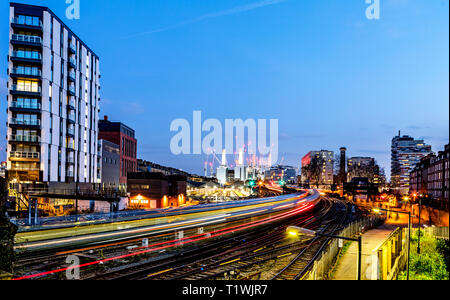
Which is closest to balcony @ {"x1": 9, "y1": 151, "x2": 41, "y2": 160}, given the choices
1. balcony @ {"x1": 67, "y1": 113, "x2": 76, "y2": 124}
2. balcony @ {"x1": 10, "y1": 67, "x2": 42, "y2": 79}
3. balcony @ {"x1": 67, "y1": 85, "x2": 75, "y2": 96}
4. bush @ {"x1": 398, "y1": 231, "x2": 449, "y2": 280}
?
balcony @ {"x1": 67, "y1": 113, "x2": 76, "y2": 124}

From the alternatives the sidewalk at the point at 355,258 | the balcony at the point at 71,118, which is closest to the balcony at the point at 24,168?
the balcony at the point at 71,118

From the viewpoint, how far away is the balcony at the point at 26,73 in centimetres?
4675

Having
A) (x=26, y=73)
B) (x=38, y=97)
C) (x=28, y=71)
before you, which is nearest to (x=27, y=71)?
(x=28, y=71)

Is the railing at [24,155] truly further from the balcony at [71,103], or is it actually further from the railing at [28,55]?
the railing at [28,55]

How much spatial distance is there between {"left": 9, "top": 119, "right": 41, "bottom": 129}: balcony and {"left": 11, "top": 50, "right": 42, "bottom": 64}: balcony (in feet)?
26.5

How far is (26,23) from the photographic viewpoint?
4734 centimetres

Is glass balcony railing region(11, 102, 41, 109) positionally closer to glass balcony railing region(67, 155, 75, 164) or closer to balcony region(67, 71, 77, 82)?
balcony region(67, 71, 77, 82)

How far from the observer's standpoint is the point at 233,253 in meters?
22.6

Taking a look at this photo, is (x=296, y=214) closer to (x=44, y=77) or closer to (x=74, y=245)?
(x=74, y=245)

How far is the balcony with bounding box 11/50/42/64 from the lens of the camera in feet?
153

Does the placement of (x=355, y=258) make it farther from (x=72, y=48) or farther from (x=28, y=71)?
(x=72, y=48)

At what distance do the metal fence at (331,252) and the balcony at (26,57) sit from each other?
44139 mm
